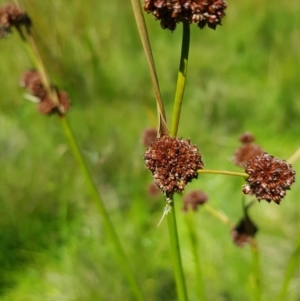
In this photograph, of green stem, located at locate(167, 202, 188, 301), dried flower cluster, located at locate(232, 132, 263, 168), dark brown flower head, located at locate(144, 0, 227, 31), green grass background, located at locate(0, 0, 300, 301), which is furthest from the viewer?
green grass background, located at locate(0, 0, 300, 301)

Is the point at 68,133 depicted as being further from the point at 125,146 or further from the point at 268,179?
the point at 125,146

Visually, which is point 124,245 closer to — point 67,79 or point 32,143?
point 32,143

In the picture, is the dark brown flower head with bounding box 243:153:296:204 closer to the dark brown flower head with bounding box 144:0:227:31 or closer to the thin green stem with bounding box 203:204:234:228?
the dark brown flower head with bounding box 144:0:227:31

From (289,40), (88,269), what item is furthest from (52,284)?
(289,40)

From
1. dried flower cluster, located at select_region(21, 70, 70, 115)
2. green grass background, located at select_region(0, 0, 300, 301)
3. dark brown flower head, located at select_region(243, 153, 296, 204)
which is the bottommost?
dark brown flower head, located at select_region(243, 153, 296, 204)

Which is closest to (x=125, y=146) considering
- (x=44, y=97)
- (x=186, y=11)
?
(x=44, y=97)

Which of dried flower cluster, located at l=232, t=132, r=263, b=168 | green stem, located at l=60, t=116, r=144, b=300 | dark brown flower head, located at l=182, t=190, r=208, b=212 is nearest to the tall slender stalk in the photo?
green stem, located at l=60, t=116, r=144, b=300
